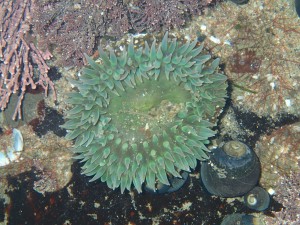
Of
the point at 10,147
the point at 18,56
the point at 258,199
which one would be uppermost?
the point at 18,56

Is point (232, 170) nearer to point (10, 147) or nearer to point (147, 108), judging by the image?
point (147, 108)

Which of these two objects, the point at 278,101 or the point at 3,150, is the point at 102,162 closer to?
the point at 3,150

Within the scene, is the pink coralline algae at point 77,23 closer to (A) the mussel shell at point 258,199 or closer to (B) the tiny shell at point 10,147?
(B) the tiny shell at point 10,147

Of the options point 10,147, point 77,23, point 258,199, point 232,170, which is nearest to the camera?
point 77,23

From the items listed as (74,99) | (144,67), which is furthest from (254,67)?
(74,99)

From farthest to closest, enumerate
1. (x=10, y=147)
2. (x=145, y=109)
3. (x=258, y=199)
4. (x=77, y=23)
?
(x=10, y=147)
(x=258, y=199)
(x=77, y=23)
(x=145, y=109)

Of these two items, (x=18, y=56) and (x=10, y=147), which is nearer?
(x=18, y=56)

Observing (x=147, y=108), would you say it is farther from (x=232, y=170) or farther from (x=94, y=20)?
(x=232, y=170)

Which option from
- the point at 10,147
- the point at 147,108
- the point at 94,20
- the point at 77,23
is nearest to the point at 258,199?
the point at 147,108

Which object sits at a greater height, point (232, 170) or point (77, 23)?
point (77, 23)
